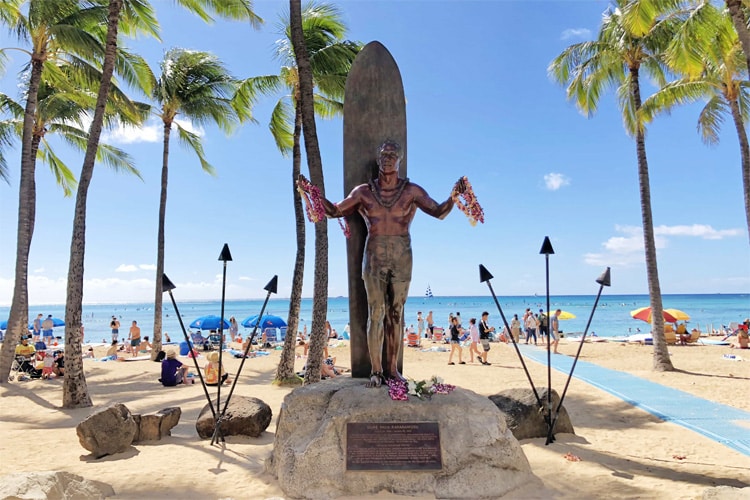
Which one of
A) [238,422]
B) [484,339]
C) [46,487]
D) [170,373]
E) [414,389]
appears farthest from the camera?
[484,339]

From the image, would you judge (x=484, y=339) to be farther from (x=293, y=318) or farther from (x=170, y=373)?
(x=170, y=373)

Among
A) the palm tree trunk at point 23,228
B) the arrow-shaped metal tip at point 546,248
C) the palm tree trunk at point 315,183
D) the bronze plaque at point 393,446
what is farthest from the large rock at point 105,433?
the palm tree trunk at point 23,228

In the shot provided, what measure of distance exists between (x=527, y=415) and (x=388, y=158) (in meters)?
4.24

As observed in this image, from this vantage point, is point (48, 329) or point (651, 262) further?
point (48, 329)

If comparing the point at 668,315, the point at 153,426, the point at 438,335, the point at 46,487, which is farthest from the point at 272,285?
the point at 668,315

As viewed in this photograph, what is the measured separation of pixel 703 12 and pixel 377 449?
39.2ft

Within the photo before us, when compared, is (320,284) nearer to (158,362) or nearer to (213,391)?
(213,391)

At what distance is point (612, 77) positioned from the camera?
14.4 m

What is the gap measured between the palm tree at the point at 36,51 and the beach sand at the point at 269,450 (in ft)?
7.77

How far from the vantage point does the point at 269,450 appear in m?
6.26

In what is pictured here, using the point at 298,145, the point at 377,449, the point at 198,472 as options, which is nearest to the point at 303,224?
the point at 298,145

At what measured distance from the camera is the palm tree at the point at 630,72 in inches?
508

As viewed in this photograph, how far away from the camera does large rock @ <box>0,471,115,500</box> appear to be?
11.4 feet

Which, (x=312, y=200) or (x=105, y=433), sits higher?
(x=312, y=200)
